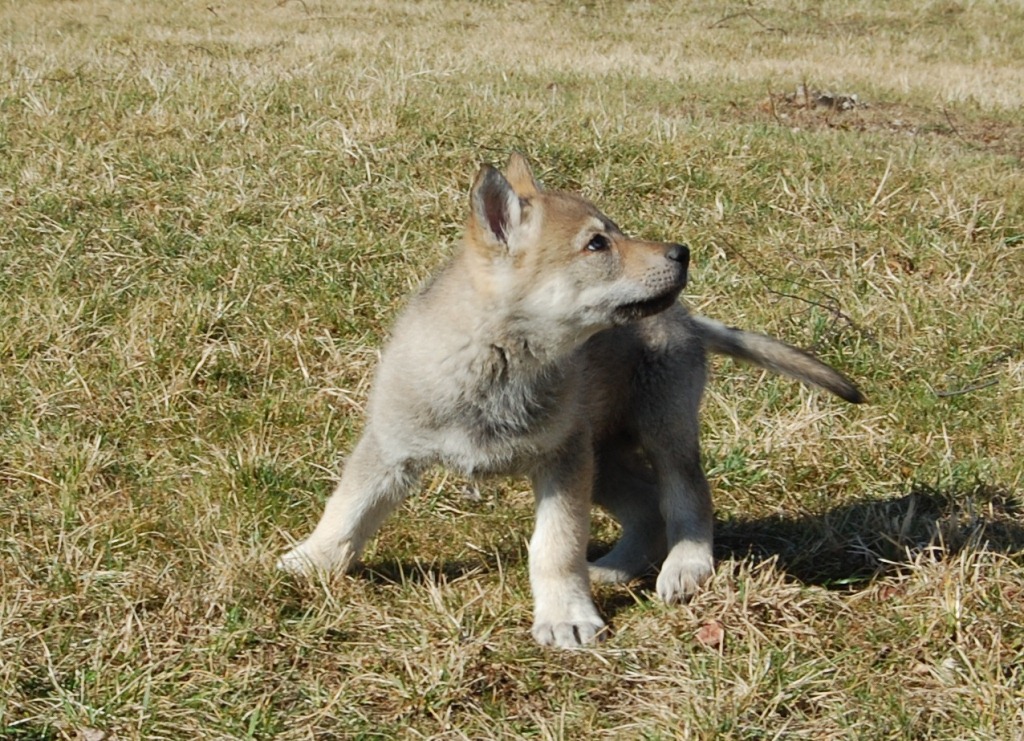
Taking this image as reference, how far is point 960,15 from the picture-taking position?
17.4 m

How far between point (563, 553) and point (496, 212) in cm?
111

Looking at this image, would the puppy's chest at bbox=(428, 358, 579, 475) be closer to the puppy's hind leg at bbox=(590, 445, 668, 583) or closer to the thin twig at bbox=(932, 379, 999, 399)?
the puppy's hind leg at bbox=(590, 445, 668, 583)

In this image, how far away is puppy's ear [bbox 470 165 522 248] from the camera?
405cm

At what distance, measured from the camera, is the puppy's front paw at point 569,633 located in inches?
158

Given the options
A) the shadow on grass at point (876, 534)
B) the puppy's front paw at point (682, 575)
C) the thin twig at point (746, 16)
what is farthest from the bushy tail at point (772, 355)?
the thin twig at point (746, 16)

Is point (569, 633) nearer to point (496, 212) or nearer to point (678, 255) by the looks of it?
point (678, 255)

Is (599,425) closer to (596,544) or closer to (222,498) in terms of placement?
(596,544)

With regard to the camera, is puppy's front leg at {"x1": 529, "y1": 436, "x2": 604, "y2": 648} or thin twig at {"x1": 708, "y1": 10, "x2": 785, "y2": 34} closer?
puppy's front leg at {"x1": 529, "y1": 436, "x2": 604, "y2": 648}

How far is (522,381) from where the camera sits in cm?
413

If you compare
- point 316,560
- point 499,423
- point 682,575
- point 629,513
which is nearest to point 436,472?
point 629,513

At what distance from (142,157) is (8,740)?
4377 millimetres

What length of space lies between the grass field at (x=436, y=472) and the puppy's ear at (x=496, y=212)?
1129mm

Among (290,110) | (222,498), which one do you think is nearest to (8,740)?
(222,498)

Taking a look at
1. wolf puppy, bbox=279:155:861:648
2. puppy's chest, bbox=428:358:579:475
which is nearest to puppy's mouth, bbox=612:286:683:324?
wolf puppy, bbox=279:155:861:648
